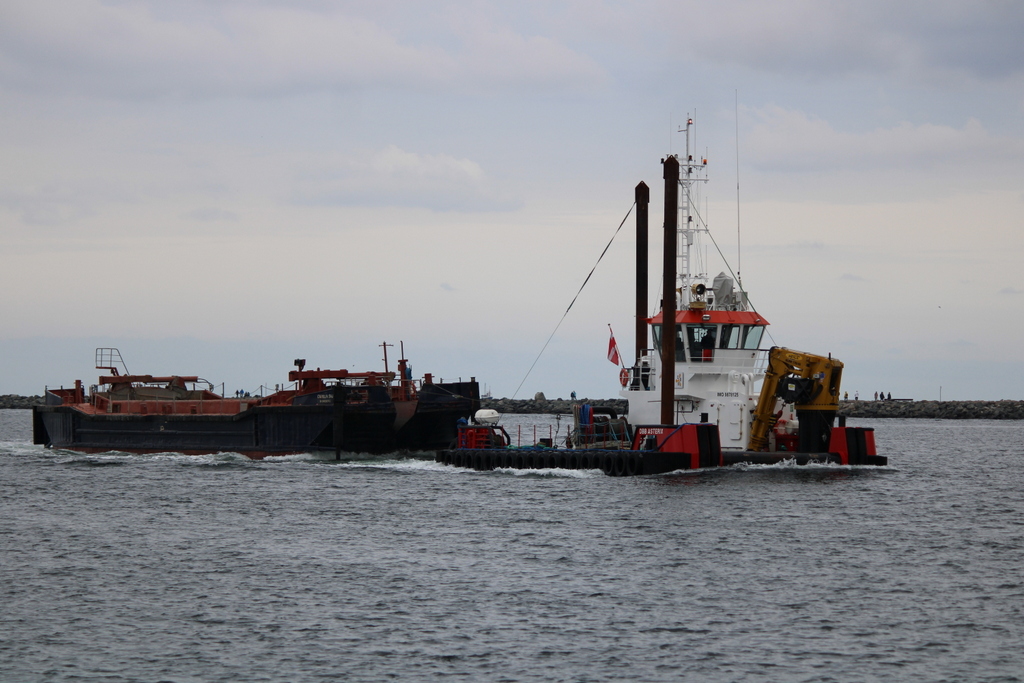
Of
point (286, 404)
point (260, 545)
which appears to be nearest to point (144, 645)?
point (260, 545)

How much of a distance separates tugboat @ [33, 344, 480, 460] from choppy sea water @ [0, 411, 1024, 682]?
7.00 m

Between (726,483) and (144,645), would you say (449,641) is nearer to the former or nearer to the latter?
(144,645)

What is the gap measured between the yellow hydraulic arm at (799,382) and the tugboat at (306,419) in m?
15.7

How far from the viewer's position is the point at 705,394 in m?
39.4

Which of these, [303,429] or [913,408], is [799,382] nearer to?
[303,429]

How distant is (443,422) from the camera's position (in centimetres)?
4969

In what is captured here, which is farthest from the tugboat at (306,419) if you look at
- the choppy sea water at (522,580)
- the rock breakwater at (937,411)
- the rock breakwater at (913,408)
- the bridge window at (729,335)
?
the rock breakwater at (937,411)

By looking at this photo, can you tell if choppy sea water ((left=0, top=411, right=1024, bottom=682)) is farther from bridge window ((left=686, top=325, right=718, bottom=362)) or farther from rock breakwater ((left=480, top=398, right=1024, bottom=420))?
rock breakwater ((left=480, top=398, right=1024, bottom=420))

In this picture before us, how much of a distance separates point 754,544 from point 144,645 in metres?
14.1

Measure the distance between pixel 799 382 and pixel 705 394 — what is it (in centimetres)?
380

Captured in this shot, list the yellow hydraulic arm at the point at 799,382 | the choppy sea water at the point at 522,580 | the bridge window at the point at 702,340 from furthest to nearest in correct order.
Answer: the bridge window at the point at 702,340
the yellow hydraulic arm at the point at 799,382
the choppy sea water at the point at 522,580

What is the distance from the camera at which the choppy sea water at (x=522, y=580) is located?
17.7 m

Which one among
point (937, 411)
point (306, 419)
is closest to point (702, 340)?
point (306, 419)

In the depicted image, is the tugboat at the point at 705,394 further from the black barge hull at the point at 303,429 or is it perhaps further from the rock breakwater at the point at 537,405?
the rock breakwater at the point at 537,405
